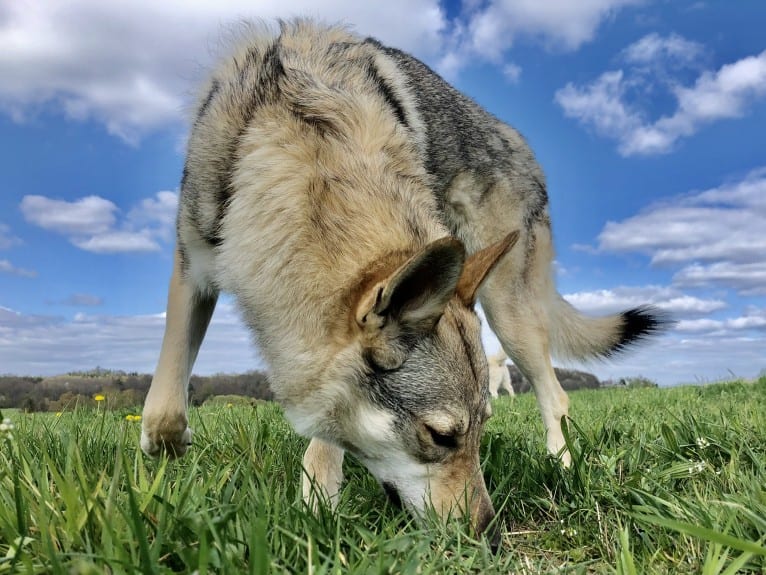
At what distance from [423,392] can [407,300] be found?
420 mm

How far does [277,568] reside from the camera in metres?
1.74

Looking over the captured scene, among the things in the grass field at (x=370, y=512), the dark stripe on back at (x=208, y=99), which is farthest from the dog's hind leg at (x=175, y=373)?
the dark stripe on back at (x=208, y=99)

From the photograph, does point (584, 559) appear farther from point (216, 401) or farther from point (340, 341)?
point (216, 401)

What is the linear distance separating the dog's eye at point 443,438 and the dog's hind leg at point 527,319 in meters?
2.47

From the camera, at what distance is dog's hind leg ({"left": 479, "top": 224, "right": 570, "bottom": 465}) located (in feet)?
17.1

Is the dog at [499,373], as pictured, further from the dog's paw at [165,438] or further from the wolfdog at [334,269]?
the wolfdog at [334,269]

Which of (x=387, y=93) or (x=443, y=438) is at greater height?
(x=387, y=93)

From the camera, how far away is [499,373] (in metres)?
13.1

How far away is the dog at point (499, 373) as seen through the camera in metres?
12.8

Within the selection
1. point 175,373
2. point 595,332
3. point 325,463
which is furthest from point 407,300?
point 595,332

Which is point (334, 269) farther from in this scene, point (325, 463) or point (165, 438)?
point (165, 438)

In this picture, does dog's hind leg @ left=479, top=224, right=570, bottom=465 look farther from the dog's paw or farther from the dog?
the dog

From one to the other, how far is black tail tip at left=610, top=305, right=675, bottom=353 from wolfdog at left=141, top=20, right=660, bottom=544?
2964mm

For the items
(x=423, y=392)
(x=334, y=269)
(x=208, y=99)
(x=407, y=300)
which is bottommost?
(x=423, y=392)
